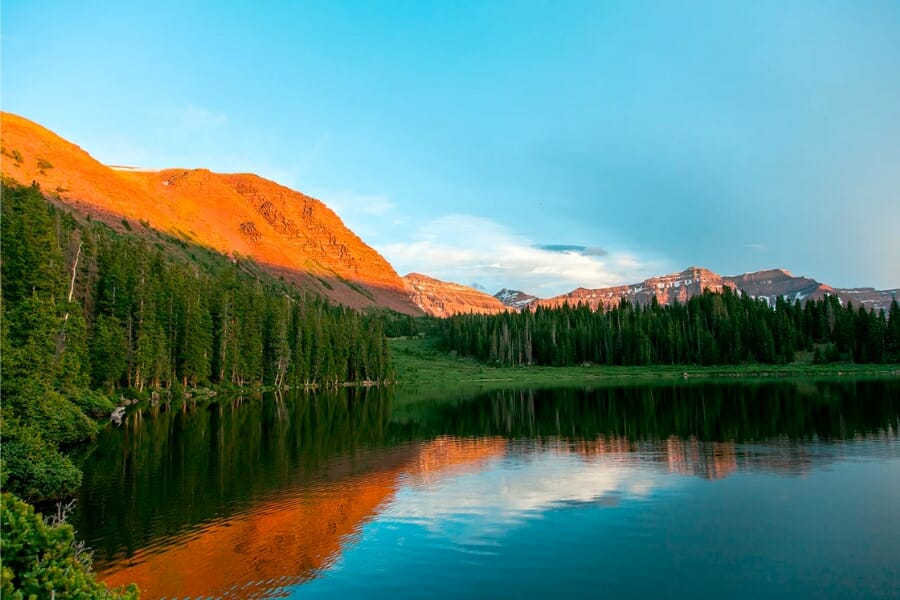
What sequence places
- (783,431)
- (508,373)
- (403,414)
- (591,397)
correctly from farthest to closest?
(508,373) < (591,397) < (403,414) < (783,431)

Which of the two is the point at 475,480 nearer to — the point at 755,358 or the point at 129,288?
the point at 129,288

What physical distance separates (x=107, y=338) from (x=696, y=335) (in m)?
130

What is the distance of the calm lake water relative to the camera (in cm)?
1441

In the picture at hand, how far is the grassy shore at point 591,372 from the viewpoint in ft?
365

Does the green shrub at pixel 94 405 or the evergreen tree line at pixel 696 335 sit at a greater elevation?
the evergreen tree line at pixel 696 335

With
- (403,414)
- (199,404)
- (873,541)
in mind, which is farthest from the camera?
(199,404)

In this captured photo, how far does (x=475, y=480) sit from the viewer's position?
25969 millimetres

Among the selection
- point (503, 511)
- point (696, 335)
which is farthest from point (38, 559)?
point (696, 335)

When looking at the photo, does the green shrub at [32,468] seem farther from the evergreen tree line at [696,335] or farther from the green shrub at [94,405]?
the evergreen tree line at [696,335]

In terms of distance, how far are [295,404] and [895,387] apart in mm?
71979

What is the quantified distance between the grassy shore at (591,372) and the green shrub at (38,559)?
10297cm

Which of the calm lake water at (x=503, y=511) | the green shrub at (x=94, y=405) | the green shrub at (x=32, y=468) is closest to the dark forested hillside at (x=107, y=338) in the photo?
the green shrub at (x=32, y=468)

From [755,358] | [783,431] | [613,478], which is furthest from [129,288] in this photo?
[755,358]

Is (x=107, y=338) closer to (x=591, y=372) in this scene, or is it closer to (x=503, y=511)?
(x=503, y=511)
